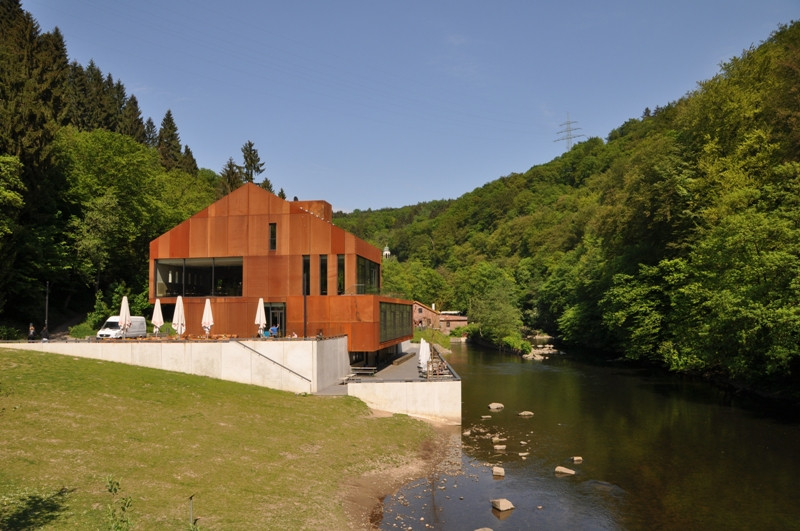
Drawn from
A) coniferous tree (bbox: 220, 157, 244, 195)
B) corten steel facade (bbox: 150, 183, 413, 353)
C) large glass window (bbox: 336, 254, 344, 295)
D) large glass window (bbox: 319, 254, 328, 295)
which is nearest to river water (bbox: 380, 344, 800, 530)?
corten steel facade (bbox: 150, 183, 413, 353)

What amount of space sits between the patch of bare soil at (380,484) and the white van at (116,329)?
24709 mm

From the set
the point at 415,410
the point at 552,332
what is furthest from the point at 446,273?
the point at 415,410

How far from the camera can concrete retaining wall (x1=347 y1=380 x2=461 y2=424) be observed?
3725 centimetres

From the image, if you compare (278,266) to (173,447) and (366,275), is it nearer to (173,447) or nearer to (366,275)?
(366,275)

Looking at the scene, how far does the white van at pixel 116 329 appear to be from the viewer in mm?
42062

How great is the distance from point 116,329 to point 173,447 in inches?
1101

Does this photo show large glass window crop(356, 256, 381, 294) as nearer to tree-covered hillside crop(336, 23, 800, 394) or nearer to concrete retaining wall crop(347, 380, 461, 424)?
concrete retaining wall crop(347, 380, 461, 424)

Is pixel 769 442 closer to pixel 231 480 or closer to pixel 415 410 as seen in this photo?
pixel 415 410

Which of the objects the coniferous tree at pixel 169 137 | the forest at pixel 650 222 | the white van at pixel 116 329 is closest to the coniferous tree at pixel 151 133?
the coniferous tree at pixel 169 137

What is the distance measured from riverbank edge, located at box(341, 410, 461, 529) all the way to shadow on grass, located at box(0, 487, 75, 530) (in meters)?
9.06

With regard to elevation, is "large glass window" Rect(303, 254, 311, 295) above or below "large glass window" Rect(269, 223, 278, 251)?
below

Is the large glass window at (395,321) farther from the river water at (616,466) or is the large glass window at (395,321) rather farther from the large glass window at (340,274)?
the river water at (616,466)

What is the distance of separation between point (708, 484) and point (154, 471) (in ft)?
78.2

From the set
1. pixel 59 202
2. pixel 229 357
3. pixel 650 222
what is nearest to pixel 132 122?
pixel 59 202
